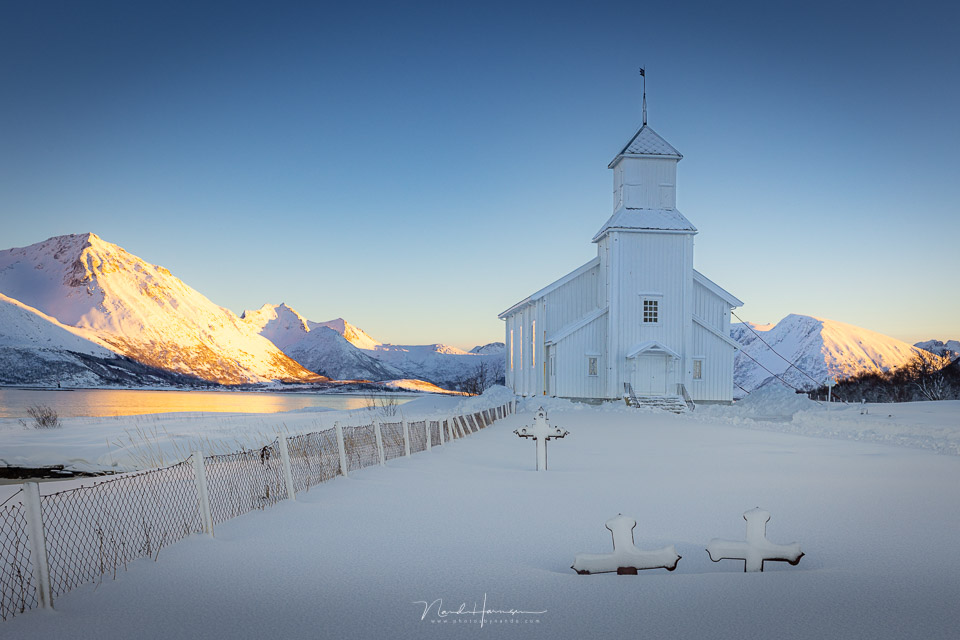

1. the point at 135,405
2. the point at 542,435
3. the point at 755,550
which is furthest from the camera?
the point at 135,405

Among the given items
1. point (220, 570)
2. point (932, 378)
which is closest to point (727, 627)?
point (220, 570)

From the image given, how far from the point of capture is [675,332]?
35.7 meters

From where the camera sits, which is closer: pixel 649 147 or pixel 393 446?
pixel 393 446

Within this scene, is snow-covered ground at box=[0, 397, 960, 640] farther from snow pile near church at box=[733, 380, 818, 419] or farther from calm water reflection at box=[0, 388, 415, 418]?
calm water reflection at box=[0, 388, 415, 418]

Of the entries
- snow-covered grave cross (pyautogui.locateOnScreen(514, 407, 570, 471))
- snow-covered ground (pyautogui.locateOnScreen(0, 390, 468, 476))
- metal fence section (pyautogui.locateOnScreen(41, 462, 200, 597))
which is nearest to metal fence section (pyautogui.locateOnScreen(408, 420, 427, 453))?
snow-covered ground (pyautogui.locateOnScreen(0, 390, 468, 476))

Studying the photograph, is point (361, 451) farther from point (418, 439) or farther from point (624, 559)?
point (624, 559)

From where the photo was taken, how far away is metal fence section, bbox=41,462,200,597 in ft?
22.4

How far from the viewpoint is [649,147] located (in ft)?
121

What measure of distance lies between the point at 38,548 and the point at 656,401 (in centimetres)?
3107

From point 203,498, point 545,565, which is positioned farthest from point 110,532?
point 545,565

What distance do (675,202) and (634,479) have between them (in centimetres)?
2746

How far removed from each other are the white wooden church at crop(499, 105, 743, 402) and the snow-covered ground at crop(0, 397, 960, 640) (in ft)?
72.8

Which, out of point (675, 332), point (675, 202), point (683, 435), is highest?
point (675, 202)

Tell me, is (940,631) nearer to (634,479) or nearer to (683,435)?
(634,479)
